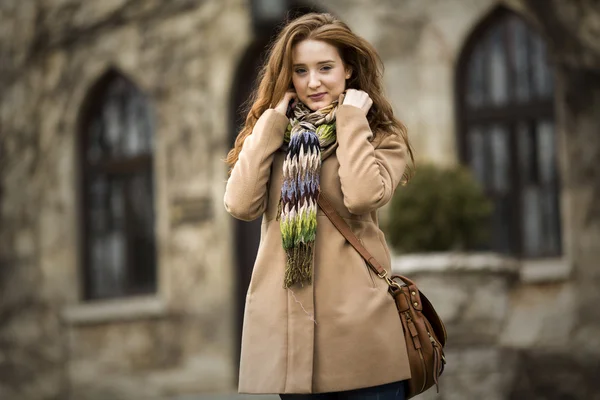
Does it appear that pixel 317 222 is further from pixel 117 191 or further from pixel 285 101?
pixel 117 191

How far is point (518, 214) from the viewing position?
410 inches

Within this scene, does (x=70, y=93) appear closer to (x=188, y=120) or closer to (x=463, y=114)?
(x=188, y=120)

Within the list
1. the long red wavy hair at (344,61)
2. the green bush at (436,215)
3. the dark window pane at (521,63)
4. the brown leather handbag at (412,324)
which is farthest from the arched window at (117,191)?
the brown leather handbag at (412,324)

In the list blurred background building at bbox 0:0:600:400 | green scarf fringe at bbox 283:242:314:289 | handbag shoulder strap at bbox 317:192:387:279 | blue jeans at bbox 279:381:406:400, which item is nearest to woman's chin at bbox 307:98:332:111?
handbag shoulder strap at bbox 317:192:387:279

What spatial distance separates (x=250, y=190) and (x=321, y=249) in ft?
0.86

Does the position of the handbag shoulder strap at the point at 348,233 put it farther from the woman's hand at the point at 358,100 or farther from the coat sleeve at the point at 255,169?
the woman's hand at the point at 358,100

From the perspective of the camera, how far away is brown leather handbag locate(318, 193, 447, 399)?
11.5ft

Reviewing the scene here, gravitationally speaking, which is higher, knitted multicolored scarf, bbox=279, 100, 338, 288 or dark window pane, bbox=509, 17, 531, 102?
dark window pane, bbox=509, 17, 531, 102

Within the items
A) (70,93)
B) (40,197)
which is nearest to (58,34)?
(70,93)

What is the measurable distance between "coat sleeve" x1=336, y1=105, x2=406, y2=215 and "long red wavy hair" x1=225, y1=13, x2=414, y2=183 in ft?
0.23

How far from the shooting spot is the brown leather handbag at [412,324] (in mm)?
3508

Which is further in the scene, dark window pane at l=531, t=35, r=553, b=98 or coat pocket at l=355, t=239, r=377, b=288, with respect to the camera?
dark window pane at l=531, t=35, r=553, b=98

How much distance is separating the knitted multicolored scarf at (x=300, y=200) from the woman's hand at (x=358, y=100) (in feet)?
0.42

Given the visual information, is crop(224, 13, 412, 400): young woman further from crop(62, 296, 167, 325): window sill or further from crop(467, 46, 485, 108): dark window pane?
crop(62, 296, 167, 325): window sill
